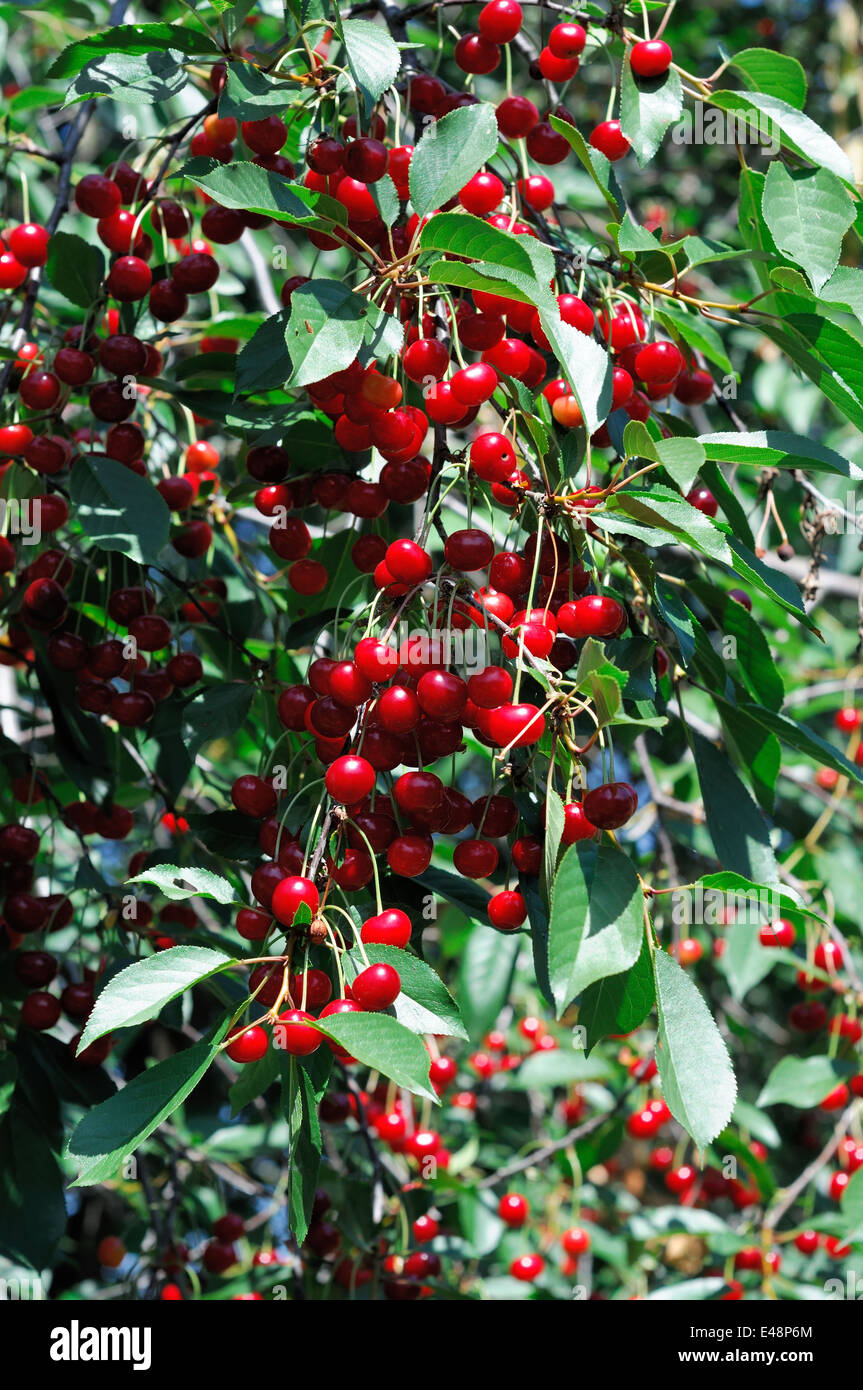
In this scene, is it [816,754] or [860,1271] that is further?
[860,1271]

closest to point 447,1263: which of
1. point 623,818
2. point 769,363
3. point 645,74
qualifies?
point 623,818

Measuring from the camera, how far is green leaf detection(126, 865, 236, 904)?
1061mm

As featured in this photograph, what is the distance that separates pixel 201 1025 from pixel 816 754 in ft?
7.33

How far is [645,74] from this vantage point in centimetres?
137

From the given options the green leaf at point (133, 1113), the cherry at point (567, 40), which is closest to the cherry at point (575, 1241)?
the green leaf at point (133, 1113)

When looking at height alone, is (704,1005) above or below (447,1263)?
above

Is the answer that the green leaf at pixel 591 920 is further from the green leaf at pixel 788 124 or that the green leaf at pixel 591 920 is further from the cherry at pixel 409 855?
the green leaf at pixel 788 124

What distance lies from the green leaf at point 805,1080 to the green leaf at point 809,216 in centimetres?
189

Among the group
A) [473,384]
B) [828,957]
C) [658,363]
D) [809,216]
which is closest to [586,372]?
[473,384]

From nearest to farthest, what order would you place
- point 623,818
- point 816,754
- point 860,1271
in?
point 623,818 < point 816,754 < point 860,1271

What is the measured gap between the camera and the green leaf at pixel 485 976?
244cm

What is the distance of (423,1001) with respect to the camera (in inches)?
43.0
